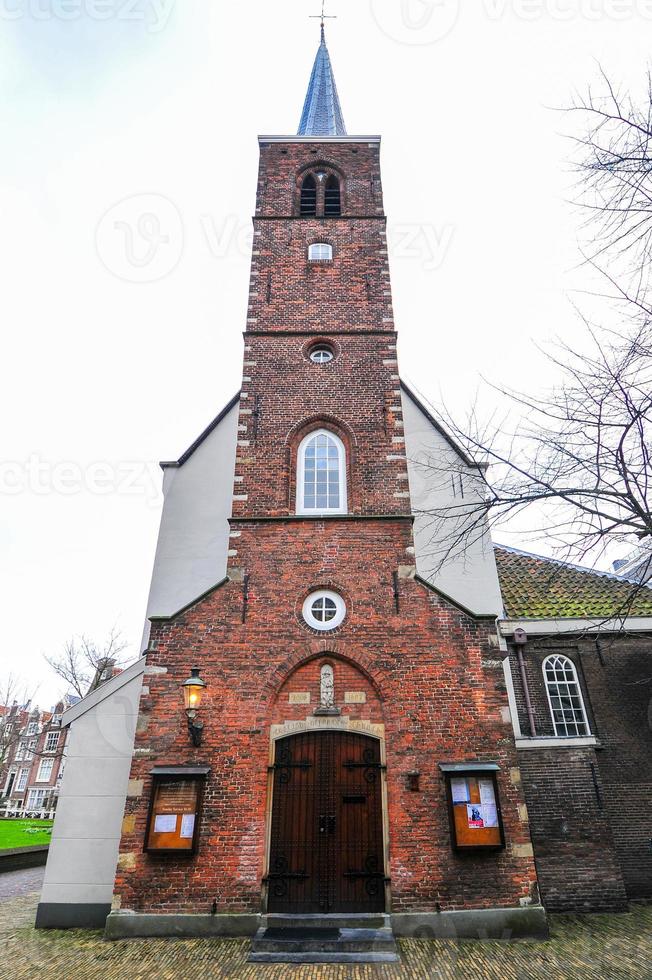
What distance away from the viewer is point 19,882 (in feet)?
47.7

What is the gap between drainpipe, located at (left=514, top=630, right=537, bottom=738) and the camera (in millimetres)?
11570

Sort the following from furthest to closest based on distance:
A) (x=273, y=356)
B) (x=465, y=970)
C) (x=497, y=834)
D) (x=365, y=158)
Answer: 1. (x=365, y=158)
2. (x=273, y=356)
3. (x=497, y=834)
4. (x=465, y=970)

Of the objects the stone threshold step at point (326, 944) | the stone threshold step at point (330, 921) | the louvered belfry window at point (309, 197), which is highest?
the louvered belfry window at point (309, 197)

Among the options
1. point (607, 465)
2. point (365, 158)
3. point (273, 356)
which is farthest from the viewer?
point (365, 158)

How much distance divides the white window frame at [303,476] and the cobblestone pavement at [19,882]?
10716 mm

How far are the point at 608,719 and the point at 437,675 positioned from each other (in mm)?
4822

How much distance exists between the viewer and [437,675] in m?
9.66

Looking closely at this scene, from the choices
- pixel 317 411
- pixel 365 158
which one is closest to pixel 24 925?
pixel 317 411

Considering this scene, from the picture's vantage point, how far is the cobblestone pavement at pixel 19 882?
1280 centimetres

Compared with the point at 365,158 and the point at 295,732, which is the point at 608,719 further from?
the point at 365,158

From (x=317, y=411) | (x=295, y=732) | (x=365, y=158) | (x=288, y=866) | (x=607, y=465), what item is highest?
(x=365, y=158)

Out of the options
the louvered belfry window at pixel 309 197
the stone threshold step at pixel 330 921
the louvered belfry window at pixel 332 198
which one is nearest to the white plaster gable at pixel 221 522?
the louvered belfry window at pixel 332 198

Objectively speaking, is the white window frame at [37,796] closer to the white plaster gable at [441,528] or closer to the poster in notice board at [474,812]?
the white plaster gable at [441,528]

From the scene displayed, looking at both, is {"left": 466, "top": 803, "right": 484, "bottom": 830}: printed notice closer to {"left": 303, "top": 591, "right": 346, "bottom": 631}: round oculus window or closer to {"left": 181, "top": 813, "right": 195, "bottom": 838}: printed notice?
{"left": 303, "top": 591, "right": 346, "bottom": 631}: round oculus window
